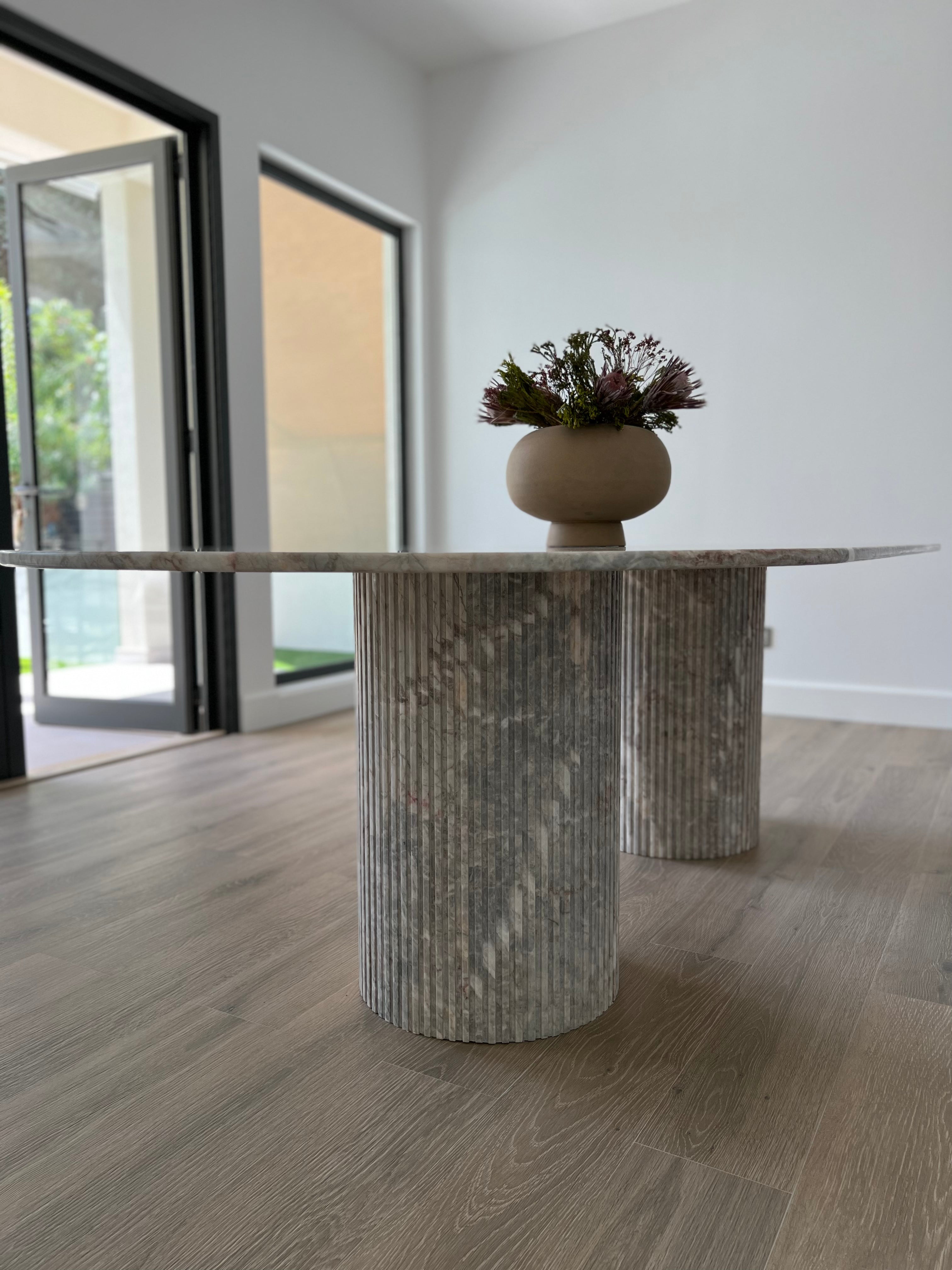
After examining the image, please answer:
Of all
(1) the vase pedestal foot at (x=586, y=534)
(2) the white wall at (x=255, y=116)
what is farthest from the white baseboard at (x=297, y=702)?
(1) the vase pedestal foot at (x=586, y=534)

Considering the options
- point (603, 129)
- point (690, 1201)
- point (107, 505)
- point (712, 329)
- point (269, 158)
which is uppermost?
point (603, 129)

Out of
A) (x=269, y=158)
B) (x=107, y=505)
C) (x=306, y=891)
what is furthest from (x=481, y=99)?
(x=306, y=891)

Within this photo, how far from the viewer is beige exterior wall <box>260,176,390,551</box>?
139 inches

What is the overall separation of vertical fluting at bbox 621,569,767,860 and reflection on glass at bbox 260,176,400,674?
1.63m

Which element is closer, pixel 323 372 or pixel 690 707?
pixel 690 707

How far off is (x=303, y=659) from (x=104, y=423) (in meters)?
1.15

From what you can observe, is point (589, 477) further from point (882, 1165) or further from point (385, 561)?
point (882, 1165)

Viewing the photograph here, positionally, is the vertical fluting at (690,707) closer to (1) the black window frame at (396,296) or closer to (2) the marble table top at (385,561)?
(2) the marble table top at (385,561)

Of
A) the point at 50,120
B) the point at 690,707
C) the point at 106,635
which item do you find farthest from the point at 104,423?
the point at 690,707

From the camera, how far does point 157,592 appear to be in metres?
3.33

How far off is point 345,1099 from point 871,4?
375 cm

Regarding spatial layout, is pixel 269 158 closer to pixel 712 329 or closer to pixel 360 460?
pixel 360 460

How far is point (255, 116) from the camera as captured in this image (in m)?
3.18

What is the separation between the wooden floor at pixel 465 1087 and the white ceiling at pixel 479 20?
3.25 m
